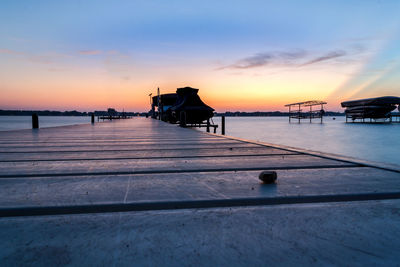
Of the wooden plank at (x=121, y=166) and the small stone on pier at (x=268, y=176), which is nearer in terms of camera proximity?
the small stone on pier at (x=268, y=176)

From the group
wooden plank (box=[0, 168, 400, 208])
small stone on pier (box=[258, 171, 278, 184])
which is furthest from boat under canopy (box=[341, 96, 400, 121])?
small stone on pier (box=[258, 171, 278, 184])

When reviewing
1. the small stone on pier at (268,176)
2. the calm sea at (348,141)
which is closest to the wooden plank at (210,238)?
the small stone on pier at (268,176)

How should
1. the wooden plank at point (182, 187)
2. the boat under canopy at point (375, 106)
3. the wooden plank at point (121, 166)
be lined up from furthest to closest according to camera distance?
the boat under canopy at point (375, 106) < the wooden plank at point (121, 166) < the wooden plank at point (182, 187)

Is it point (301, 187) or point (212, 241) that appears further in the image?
point (301, 187)

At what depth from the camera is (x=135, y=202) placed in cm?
130

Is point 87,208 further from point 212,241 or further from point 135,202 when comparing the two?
point 212,241

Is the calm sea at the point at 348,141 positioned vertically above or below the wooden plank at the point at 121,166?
below

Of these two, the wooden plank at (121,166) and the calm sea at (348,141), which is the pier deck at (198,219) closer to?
the wooden plank at (121,166)

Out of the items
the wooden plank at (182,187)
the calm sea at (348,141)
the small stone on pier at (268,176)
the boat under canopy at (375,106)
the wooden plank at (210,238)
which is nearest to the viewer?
the wooden plank at (210,238)

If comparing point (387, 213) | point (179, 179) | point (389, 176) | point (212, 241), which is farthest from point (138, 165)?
point (389, 176)

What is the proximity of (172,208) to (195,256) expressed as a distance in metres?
0.43

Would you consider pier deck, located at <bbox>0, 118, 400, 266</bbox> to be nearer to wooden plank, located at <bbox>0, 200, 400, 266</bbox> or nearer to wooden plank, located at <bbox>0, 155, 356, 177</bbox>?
wooden plank, located at <bbox>0, 200, 400, 266</bbox>

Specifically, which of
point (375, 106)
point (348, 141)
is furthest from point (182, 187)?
point (375, 106)

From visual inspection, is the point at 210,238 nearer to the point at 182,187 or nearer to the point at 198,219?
the point at 198,219
